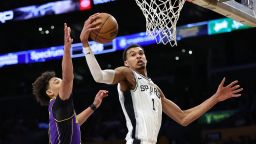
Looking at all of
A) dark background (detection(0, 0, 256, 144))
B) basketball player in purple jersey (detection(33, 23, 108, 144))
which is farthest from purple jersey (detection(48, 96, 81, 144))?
dark background (detection(0, 0, 256, 144))

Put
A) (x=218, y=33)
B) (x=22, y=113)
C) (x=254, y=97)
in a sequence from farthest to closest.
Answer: (x=22, y=113) < (x=254, y=97) < (x=218, y=33)

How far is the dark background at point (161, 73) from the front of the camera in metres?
11.6

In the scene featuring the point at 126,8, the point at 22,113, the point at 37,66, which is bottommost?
the point at 22,113

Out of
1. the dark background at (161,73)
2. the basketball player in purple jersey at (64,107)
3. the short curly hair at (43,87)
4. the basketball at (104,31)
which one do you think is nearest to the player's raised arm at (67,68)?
the basketball player in purple jersey at (64,107)

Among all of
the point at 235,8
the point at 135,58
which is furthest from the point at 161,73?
the point at 135,58

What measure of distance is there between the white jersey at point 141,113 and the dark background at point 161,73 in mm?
6954

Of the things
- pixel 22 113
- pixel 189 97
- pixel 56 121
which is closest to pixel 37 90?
pixel 56 121

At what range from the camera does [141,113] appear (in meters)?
3.93

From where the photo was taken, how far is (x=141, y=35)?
37.3ft

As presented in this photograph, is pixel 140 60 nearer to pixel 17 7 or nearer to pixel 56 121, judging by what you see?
pixel 56 121

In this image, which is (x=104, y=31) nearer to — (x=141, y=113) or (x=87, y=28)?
(x=87, y=28)

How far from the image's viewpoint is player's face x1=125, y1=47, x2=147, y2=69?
4.18 metres

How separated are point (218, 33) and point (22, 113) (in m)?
8.21

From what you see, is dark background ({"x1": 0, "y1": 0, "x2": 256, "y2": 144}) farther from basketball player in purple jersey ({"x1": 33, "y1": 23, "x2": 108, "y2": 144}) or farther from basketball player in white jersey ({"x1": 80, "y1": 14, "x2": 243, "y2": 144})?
basketball player in purple jersey ({"x1": 33, "y1": 23, "x2": 108, "y2": 144})
